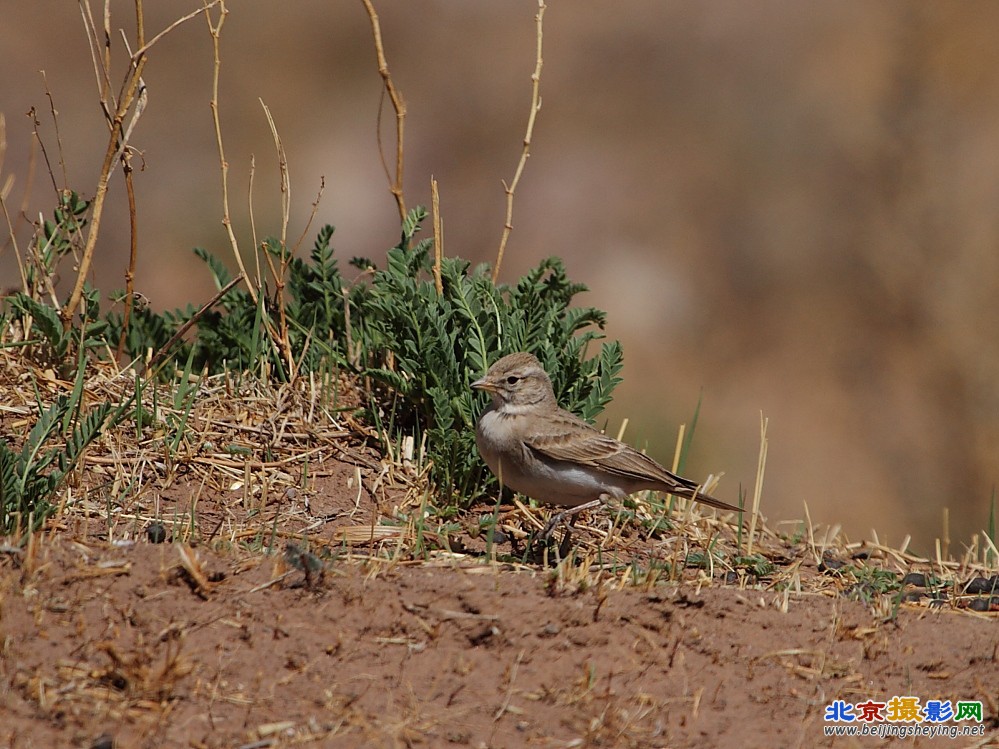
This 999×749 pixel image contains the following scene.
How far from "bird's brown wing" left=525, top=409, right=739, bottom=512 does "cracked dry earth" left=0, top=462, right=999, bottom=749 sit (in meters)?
1.17

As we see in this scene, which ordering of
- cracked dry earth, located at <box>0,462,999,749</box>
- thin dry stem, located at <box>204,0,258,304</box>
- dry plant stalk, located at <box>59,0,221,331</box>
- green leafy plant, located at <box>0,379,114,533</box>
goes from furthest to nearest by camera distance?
1. thin dry stem, located at <box>204,0,258,304</box>
2. dry plant stalk, located at <box>59,0,221,331</box>
3. green leafy plant, located at <box>0,379,114,533</box>
4. cracked dry earth, located at <box>0,462,999,749</box>

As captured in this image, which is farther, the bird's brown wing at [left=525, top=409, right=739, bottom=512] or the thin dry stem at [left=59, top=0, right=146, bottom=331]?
the thin dry stem at [left=59, top=0, right=146, bottom=331]

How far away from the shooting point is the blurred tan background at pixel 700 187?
11586 mm

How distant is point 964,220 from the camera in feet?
40.9

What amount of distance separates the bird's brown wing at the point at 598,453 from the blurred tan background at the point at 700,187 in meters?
4.16

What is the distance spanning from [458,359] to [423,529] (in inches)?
51.3

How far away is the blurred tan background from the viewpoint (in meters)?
11.6

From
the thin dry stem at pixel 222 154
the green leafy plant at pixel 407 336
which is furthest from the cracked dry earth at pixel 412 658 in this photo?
the thin dry stem at pixel 222 154

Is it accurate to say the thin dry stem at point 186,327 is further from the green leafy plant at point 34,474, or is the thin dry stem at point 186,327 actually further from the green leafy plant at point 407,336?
the green leafy plant at point 34,474

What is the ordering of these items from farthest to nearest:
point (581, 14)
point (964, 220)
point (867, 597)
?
point (581, 14), point (964, 220), point (867, 597)

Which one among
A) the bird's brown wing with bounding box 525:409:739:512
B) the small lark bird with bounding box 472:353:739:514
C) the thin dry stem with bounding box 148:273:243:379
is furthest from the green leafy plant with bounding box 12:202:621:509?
the bird's brown wing with bounding box 525:409:739:512

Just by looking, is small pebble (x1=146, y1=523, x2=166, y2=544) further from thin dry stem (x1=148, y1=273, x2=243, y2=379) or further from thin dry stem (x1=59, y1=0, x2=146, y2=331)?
thin dry stem (x1=59, y1=0, x2=146, y2=331)

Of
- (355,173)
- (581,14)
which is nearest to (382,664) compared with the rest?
(355,173)

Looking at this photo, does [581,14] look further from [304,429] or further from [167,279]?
[304,429]
